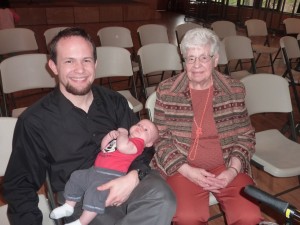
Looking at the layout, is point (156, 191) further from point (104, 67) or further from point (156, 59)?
point (156, 59)

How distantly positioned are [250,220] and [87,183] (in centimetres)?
90

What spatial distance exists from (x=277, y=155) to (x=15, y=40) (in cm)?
317

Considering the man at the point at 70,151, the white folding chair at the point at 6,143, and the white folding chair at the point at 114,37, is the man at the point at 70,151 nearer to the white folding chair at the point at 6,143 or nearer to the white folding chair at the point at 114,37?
the white folding chair at the point at 6,143

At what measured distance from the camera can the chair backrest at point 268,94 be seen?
90.8 inches

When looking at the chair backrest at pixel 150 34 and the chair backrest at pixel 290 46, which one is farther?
the chair backrest at pixel 150 34

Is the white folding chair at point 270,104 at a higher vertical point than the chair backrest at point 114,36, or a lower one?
lower

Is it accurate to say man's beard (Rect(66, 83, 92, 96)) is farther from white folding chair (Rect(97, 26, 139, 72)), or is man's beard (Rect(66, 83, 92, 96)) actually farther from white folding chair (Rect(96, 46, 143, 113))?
white folding chair (Rect(97, 26, 139, 72))

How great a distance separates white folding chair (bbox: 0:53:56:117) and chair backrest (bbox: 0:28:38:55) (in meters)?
1.13

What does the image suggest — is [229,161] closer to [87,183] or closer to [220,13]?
[87,183]

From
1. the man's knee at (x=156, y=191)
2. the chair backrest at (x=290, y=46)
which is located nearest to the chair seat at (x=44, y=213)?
the man's knee at (x=156, y=191)

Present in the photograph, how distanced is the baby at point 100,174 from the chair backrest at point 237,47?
2542 mm

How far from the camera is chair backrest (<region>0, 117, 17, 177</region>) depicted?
155 centimetres

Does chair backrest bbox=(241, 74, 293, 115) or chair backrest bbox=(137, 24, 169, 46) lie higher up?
chair backrest bbox=(137, 24, 169, 46)

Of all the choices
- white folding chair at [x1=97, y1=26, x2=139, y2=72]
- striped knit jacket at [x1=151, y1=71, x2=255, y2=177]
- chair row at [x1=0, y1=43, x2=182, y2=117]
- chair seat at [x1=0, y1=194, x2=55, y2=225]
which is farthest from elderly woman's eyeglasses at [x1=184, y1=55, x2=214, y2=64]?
white folding chair at [x1=97, y1=26, x2=139, y2=72]
